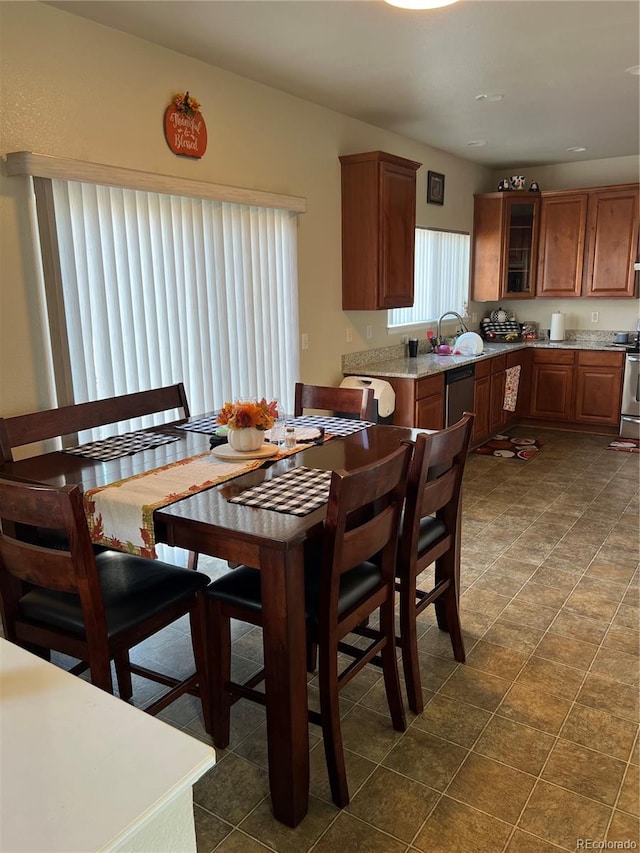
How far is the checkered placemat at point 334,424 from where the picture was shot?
9.00 ft

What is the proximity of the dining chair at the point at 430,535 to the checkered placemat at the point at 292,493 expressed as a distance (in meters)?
0.32

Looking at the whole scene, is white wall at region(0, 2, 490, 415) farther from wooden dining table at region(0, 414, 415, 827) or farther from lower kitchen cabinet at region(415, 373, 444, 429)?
wooden dining table at region(0, 414, 415, 827)

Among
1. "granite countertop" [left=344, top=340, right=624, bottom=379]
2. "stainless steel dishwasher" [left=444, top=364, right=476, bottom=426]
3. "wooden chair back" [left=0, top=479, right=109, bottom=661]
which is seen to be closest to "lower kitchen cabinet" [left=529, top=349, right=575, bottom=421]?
"granite countertop" [left=344, top=340, right=624, bottom=379]

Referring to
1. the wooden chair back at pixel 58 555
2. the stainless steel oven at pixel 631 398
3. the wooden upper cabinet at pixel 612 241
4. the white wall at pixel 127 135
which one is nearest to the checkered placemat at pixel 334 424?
the white wall at pixel 127 135

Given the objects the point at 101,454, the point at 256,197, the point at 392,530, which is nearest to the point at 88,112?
the point at 256,197

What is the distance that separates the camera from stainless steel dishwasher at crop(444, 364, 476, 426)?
16.2ft

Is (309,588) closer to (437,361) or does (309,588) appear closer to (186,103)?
(186,103)

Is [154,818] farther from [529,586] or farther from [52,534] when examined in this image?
[529,586]

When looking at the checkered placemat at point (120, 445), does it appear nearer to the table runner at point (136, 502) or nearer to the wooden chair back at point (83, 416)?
the wooden chair back at point (83, 416)

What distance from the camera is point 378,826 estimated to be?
176 cm

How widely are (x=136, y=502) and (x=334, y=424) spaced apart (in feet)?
3.97

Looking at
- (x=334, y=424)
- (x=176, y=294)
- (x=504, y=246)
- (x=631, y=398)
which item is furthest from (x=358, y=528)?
(x=504, y=246)

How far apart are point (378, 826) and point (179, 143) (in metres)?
2.97

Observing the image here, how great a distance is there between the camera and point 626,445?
5.67 metres
